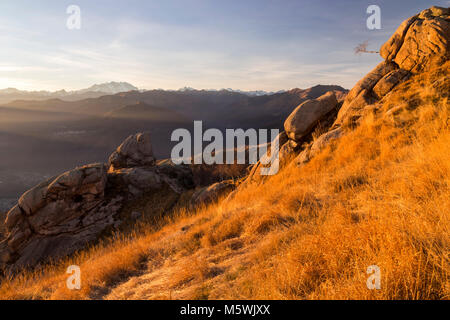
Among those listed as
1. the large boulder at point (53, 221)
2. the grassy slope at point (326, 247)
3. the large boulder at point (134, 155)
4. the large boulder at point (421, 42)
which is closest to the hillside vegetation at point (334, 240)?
the grassy slope at point (326, 247)

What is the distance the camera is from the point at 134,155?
21.0 meters

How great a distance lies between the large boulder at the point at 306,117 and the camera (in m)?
10.1

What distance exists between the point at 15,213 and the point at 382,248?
62.1ft

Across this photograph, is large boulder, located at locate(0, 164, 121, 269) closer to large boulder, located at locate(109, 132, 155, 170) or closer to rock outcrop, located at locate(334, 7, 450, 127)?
large boulder, located at locate(109, 132, 155, 170)

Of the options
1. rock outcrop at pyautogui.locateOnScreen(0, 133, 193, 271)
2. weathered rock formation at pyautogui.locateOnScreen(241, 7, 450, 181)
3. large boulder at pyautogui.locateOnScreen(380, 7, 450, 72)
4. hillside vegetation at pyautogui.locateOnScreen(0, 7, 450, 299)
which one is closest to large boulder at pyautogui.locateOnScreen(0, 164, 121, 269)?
rock outcrop at pyautogui.locateOnScreen(0, 133, 193, 271)

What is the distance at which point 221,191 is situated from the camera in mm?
11773

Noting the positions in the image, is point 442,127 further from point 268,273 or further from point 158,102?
point 158,102

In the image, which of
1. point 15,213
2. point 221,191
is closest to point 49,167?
point 15,213

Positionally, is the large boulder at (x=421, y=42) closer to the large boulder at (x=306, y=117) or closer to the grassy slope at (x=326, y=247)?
the large boulder at (x=306, y=117)

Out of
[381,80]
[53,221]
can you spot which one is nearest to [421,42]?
[381,80]

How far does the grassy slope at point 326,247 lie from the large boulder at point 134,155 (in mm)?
17253

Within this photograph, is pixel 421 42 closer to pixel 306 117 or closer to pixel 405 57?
pixel 405 57
